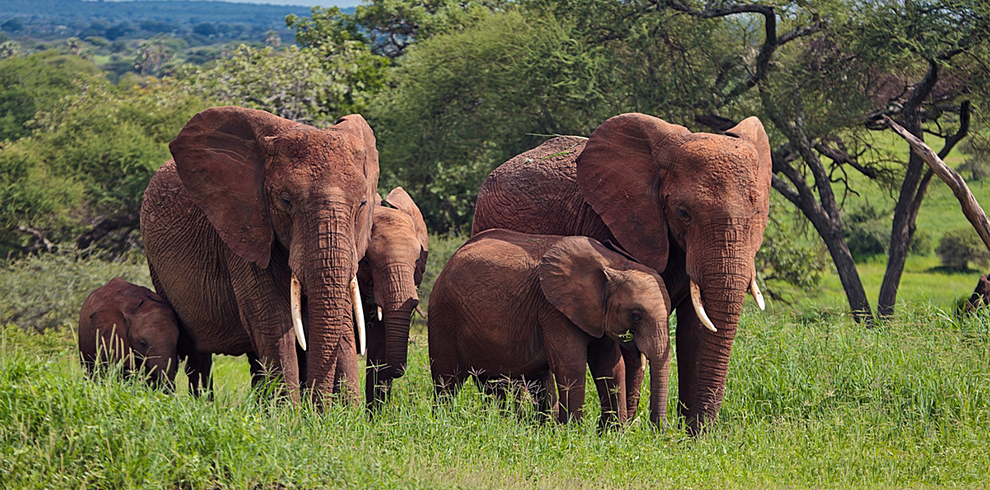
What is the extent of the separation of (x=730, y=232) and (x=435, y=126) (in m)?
13.5

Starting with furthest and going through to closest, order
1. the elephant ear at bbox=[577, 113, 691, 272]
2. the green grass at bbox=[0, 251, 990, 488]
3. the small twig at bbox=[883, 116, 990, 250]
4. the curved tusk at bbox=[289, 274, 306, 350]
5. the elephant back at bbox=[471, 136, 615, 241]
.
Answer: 1. the small twig at bbox=[883, 116, 990, 250]
2. the elephant back at bbox=[471, 136, 615, 241]
3. the elephant ear at bbox=[577, 113, 691, 272]
4. the curved tusk at bbox=[289, 274, 306, 350]
5. the green grass at bbox=[0, 251, 990, 488]

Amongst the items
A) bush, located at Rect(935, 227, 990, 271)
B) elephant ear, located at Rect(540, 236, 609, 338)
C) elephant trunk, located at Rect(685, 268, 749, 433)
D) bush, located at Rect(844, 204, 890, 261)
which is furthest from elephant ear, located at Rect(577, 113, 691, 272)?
Result: bush, located at Rect(844, 204, 890, 261)

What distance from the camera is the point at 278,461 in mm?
5270

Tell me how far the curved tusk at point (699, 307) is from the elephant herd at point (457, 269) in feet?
0.04

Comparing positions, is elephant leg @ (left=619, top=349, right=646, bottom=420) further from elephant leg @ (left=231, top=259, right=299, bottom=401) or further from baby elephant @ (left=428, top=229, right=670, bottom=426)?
elephant leg @ (left=231, top=259, right=299, bottom=401)

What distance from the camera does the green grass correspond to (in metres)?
5.21

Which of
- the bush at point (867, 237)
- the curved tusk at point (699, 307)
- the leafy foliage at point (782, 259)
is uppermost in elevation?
the curved tusk at point (699, 307)

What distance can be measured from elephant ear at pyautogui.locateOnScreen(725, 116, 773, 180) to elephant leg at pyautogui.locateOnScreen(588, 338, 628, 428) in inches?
58.4

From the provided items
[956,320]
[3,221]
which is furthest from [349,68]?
[956,320]

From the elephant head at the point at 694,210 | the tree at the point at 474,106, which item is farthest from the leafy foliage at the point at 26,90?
the elephant head at the point at 694,210

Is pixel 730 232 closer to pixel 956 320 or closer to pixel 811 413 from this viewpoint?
pixel 811 413

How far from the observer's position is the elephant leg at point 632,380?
288 inches

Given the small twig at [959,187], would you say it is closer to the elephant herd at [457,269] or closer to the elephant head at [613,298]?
the elephant herd at [457,269]

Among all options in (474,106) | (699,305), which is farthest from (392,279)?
(474,106)
